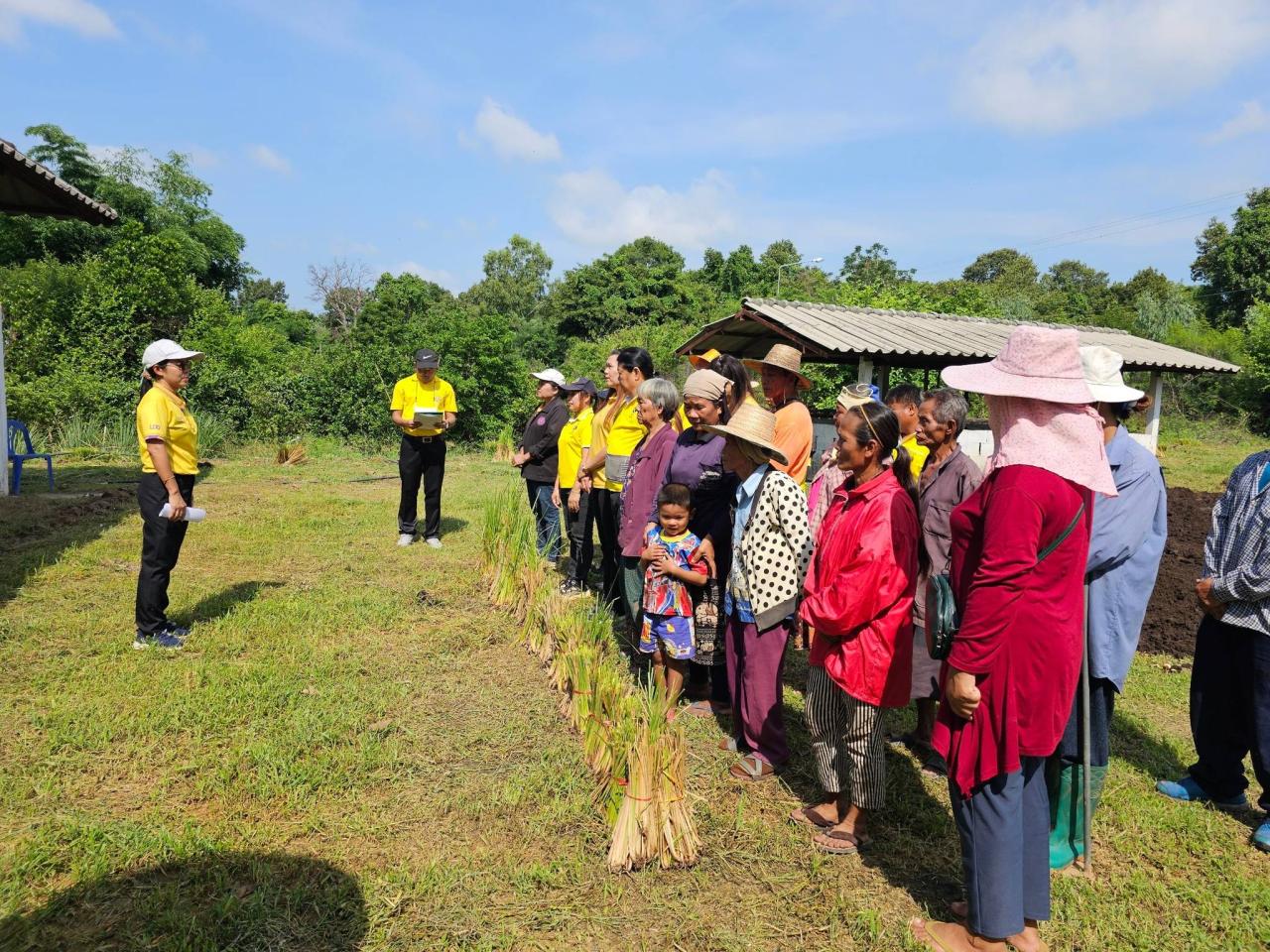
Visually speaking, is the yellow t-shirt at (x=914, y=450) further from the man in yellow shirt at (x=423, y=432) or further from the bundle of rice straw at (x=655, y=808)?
the man in yellow shirt at (x=423, y=432)

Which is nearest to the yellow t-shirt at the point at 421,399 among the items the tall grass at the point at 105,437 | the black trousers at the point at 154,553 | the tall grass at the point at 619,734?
the black trousers at the point at 154,553

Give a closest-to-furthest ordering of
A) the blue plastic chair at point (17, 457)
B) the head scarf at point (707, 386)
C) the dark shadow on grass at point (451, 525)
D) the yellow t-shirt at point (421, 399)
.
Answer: the head scarf at point (707, 386), the yellow t-shirt at point (421, 399), the dark shadow on grass at point (451, 525), the blue plastic chair at point (17, 457)

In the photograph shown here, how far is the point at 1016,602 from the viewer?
6.98ft

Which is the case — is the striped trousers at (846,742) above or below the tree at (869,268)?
below

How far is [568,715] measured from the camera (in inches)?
152

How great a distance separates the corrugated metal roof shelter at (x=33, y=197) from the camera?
680 centimetres

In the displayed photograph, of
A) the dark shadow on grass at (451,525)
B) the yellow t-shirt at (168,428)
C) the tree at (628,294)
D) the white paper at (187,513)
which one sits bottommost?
the dark shadow on grass at (451,525)

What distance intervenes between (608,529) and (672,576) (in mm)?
1808

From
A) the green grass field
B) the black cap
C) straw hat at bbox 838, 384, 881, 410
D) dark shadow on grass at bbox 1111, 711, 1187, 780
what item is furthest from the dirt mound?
the black cap

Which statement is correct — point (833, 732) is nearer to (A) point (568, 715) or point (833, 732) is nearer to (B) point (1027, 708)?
(B) point (1027, 708)

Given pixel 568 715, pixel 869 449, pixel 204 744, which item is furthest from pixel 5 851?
pixel 869 449

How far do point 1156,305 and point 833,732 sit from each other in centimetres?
3515

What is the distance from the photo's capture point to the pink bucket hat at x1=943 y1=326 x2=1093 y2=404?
2148mm

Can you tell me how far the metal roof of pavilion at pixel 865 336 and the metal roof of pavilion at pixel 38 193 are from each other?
24.0ft
